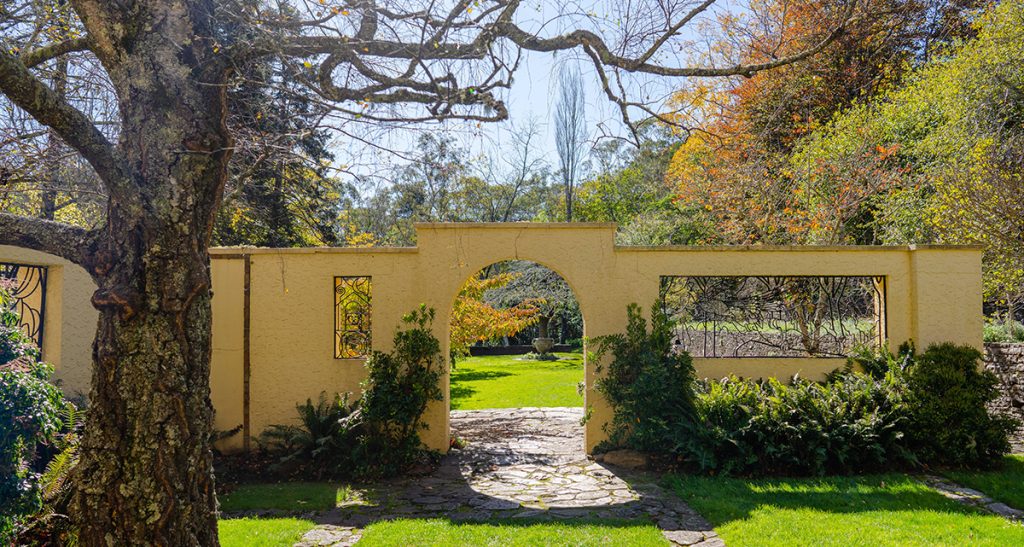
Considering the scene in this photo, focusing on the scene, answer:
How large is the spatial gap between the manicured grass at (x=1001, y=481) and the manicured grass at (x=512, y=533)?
3.66 metres

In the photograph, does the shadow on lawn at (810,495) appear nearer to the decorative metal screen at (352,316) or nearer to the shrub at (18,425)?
the decorative metal screen at (352,316)

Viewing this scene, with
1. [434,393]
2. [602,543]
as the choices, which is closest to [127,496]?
[602,543]

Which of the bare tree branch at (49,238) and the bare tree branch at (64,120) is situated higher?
the bare tree branch at (64,120)

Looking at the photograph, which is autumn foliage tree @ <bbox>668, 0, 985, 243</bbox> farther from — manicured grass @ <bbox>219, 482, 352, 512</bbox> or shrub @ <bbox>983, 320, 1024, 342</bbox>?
manicured grass @ <bbox>219, 482, 352, 512</bbox>

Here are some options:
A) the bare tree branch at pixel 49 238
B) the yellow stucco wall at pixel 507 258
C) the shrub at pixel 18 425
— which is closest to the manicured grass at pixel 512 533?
the shrub at pixel 18 425

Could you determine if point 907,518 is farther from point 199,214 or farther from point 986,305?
point 986,305

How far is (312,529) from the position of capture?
5.29 m

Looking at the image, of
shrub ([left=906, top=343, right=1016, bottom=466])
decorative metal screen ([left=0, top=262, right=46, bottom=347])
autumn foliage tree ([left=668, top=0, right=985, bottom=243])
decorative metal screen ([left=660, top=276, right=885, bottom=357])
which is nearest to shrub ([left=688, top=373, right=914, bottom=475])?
shrub ([left=906, top=343, right=1016, bottom=466])

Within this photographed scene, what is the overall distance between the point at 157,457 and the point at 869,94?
15929 mm

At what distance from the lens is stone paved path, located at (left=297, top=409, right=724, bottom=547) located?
5.35m

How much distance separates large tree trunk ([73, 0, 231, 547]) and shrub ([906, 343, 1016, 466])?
729 cm

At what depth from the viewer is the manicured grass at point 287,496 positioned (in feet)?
19.4

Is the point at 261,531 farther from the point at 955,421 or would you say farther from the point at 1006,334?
the point at 1006,334

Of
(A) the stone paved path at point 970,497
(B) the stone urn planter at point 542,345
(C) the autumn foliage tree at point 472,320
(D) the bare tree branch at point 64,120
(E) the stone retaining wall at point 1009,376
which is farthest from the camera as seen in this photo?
(B) the stone urn planter at point 542,345
